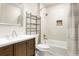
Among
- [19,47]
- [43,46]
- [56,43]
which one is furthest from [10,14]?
[56,43]

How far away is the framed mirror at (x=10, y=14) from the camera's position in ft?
6.36

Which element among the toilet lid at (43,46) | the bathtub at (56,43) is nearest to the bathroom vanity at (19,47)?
the toilet lid at (43,46)

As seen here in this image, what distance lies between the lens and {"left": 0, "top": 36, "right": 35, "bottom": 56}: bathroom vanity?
1596mm

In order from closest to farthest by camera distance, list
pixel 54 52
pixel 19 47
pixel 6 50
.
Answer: pixel 6 50
pixel 19 47
pixel 54 52

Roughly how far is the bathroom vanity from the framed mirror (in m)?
0.34

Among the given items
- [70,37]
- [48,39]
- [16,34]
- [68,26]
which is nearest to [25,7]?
[16,34]

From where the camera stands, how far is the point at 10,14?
1.97 meters

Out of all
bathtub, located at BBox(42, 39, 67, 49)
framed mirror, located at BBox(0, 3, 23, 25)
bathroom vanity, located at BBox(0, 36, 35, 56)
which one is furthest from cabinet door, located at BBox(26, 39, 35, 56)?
framed mirror, located at BBox(0, 3, 23, 25)

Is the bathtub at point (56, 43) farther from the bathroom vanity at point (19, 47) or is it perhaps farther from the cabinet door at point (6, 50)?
the cabinet door at point (6, 50)

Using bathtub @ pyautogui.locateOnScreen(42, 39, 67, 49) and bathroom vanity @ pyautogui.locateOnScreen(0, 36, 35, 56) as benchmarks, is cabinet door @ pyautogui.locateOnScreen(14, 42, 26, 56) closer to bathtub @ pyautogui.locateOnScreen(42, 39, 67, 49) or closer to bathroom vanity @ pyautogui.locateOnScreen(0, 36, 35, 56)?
bathroom vanity @ pyautogui.locateOnScreen(0, 36, 35, 56)

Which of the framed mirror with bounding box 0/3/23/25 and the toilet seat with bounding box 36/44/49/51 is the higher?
the framed mirror with bounding box 0/3/23/25

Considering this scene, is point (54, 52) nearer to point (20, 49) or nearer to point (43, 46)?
point (43, 46)

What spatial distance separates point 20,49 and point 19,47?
0.14ft

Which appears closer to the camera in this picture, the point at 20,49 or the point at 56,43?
the point at 20,49
